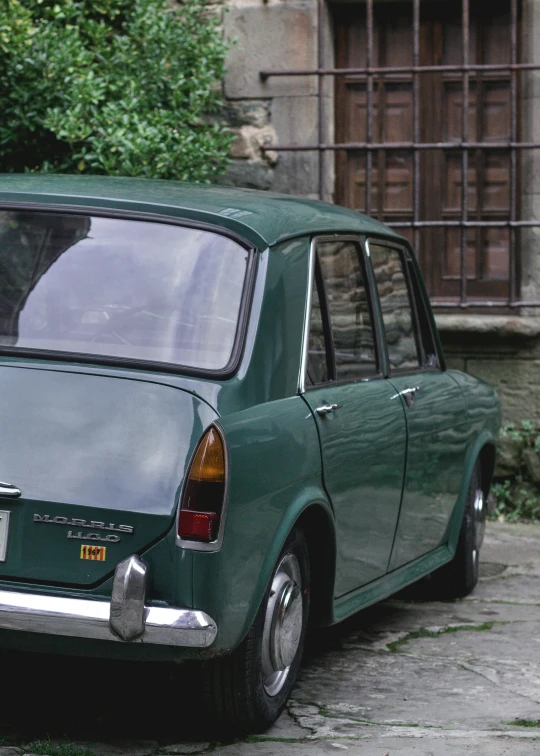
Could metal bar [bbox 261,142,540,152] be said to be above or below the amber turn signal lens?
above

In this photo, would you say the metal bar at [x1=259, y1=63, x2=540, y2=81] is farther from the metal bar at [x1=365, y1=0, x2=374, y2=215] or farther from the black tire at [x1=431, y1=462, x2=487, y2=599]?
the black tire at [x1=431, y1=462, x2=487, y2=599]

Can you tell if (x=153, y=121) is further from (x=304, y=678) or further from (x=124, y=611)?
(x=124, y=611)

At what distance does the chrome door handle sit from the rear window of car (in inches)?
18.4

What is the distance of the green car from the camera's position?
3.52m

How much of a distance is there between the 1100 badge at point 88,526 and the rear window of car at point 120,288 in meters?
0.53

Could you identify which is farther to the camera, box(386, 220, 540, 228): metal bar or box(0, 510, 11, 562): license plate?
box(386, 220, 540, 228): metal bar

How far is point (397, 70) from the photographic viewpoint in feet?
29.6

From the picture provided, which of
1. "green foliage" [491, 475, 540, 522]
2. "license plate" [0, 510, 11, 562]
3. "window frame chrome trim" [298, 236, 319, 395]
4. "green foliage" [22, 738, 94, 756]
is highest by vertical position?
"window frame chrome trim" [298, 236, 319, 395]

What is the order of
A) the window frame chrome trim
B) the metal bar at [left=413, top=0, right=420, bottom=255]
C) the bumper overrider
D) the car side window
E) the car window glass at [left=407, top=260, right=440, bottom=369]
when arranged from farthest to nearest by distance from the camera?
1. the metal bar at [left=413, top=0, right=420, bottom=255]
2. the car window glass at [left=407, top=260, right=440, bottom=369]
3. the car side window
4. the window frame chrome trim
5. the bumper overrider

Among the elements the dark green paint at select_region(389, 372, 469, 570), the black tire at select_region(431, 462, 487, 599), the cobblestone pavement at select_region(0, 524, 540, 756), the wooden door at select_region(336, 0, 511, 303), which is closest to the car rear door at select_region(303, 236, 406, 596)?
the dark green paint at select_region(389, 372, 469, 570)

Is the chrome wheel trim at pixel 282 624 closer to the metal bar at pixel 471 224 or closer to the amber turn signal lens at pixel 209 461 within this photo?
the amber turn signal lens at pixel 209 461

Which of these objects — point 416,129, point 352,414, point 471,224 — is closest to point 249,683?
point 352,414

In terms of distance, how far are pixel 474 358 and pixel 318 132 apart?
74.1 inches

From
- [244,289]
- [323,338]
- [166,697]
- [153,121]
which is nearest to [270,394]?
[244,289]
